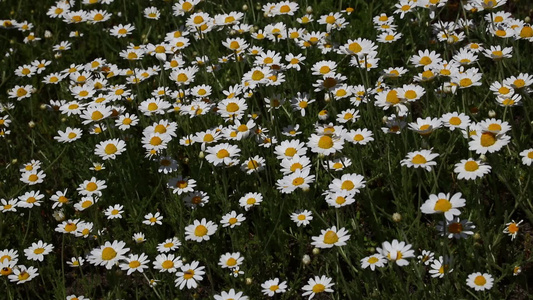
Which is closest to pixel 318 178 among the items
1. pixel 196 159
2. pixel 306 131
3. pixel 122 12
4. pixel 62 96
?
pixel 306 131

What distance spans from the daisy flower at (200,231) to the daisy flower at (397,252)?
1.04 metres

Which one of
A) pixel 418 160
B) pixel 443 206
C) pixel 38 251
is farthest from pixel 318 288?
pixel 38 251

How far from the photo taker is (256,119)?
473 cm

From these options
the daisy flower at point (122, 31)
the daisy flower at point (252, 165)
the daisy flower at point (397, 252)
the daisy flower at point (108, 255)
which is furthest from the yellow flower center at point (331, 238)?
the daisy flower at point (122, 31)

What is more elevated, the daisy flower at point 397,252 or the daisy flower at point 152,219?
→ the daisy flower at point 397,252

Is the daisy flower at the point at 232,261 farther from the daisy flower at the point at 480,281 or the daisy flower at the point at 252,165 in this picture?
the daisy flower at the point at 480,281

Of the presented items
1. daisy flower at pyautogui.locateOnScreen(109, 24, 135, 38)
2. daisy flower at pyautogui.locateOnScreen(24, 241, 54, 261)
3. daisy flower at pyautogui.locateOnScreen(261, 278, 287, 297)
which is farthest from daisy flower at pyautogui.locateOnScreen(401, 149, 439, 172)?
daisy flower at pyautogui.locateOnScreen(109, 24, 135, 38)

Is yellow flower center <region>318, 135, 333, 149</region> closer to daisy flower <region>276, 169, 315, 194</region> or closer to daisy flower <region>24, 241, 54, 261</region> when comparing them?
daisy flower <region>276, 169, 315, 194</region>

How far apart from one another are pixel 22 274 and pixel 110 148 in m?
0.90

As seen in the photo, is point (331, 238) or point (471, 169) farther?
point (471, 169)

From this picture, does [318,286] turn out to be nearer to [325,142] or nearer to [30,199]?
[325,142]

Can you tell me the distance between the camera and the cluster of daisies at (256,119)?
3600 millimetres

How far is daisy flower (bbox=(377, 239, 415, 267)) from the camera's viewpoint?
10.1 feet

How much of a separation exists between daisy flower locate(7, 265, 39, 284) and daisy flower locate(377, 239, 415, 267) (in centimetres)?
190
